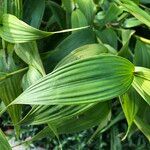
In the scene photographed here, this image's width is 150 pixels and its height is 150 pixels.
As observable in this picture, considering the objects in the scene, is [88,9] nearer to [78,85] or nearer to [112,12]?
[112,12]

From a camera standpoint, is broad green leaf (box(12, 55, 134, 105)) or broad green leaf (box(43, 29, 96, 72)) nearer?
broad green leaf (box(12, 55, 134, 105))

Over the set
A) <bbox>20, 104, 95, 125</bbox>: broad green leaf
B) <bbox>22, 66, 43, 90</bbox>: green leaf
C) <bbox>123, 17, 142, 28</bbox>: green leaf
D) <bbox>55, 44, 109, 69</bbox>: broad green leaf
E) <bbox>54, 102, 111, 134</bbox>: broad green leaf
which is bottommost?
<bbox>54, 102, 111, 134</bbox>: broad green leaf

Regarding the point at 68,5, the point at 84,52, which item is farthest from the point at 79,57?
the point at 68,5

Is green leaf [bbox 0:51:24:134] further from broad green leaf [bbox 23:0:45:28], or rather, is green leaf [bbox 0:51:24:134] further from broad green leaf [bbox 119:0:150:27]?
broad green leaf [bbox 119:0:150:27]

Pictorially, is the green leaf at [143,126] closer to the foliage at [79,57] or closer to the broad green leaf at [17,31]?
the foliage at [79,57]

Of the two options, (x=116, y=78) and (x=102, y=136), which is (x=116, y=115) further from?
(x=116, y=78)

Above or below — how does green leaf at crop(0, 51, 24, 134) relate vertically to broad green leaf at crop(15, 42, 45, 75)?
below

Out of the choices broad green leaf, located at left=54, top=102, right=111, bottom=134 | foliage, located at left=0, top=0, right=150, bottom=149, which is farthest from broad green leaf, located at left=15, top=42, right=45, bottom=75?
broad green leaf, located at left=54, top=102, right=111, bottom=134
